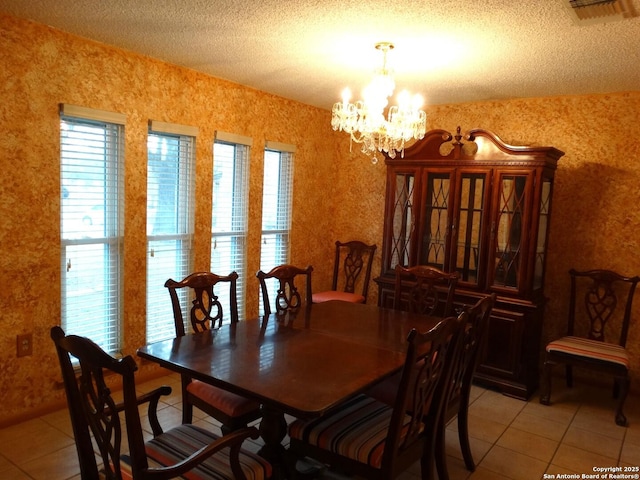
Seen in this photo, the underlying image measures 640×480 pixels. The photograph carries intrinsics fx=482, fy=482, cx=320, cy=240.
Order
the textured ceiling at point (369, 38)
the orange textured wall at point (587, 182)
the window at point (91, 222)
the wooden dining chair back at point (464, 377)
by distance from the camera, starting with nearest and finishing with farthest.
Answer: the wooden dining chair back at point (464, 377) → the textured ceiling at point (369, 38) → the window at point (91, 222) → the orange textured wall at point (587, 182)

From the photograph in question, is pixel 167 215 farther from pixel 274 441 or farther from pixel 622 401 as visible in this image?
pixel 622 401

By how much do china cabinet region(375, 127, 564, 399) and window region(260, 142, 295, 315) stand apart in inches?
42.0

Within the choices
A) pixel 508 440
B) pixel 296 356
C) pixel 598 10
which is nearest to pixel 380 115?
pixel 598 10

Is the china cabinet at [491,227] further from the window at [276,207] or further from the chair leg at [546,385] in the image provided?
the window at [276,207]

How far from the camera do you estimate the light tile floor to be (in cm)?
255

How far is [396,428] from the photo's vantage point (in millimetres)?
1847

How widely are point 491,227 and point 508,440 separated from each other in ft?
5.15

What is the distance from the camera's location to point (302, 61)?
3260 mm

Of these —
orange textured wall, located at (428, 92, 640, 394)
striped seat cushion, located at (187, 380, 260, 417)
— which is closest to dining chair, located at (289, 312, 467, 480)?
striped seat cushion, located at (187, 380, 260, 417)

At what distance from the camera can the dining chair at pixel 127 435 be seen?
4.72 ft

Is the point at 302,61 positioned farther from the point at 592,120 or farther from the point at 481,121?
the point at 592,120

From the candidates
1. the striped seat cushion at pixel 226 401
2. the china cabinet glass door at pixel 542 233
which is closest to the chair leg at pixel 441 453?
the striped seat cushion at pixel 226 401

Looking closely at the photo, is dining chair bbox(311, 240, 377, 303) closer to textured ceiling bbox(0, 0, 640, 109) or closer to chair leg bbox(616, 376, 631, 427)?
textured ceiling bbox(0, 0, 640, 109)

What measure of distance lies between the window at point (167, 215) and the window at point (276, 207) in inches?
33.5
